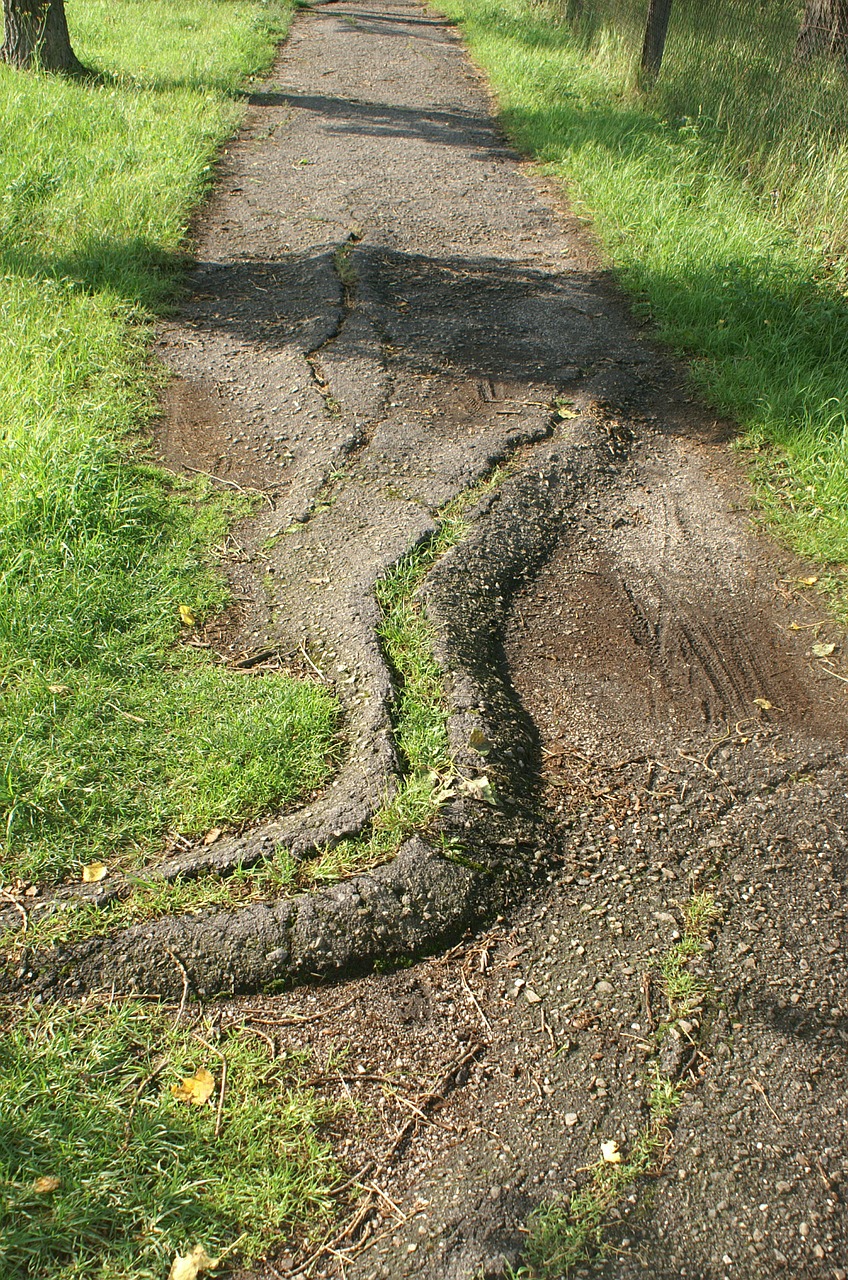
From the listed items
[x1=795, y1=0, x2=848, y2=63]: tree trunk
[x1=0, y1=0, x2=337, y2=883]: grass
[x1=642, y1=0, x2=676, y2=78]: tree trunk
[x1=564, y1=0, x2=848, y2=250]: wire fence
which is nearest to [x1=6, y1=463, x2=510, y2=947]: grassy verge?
[x1=0, y1=0, x2=337, y2=883]: grass

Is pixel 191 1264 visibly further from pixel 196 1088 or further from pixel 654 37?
pixel 654 37

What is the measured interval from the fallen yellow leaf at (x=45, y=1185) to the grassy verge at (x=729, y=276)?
3.05m

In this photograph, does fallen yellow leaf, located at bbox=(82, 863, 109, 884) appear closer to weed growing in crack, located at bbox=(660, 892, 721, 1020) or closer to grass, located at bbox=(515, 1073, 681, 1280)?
grass, located at bbox=(515, 1073, 681, 1280)

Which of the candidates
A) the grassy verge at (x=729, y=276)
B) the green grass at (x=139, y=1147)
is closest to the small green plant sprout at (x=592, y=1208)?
the green grass at (x=139, y=1147)

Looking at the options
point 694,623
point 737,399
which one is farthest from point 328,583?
point 737,399

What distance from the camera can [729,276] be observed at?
18.4ft

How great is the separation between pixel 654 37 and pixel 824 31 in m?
1.64

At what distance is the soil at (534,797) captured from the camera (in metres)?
1.90

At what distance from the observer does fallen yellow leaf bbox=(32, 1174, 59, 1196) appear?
1.77 metres

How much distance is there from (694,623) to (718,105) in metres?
6.70

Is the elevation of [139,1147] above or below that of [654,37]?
below

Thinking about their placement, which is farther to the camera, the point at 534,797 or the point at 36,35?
the point at 36,35

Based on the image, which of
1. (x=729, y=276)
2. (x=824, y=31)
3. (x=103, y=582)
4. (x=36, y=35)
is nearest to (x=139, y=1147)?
(x=103, y=582)

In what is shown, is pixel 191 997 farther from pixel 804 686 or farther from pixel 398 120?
pixel 398 120
